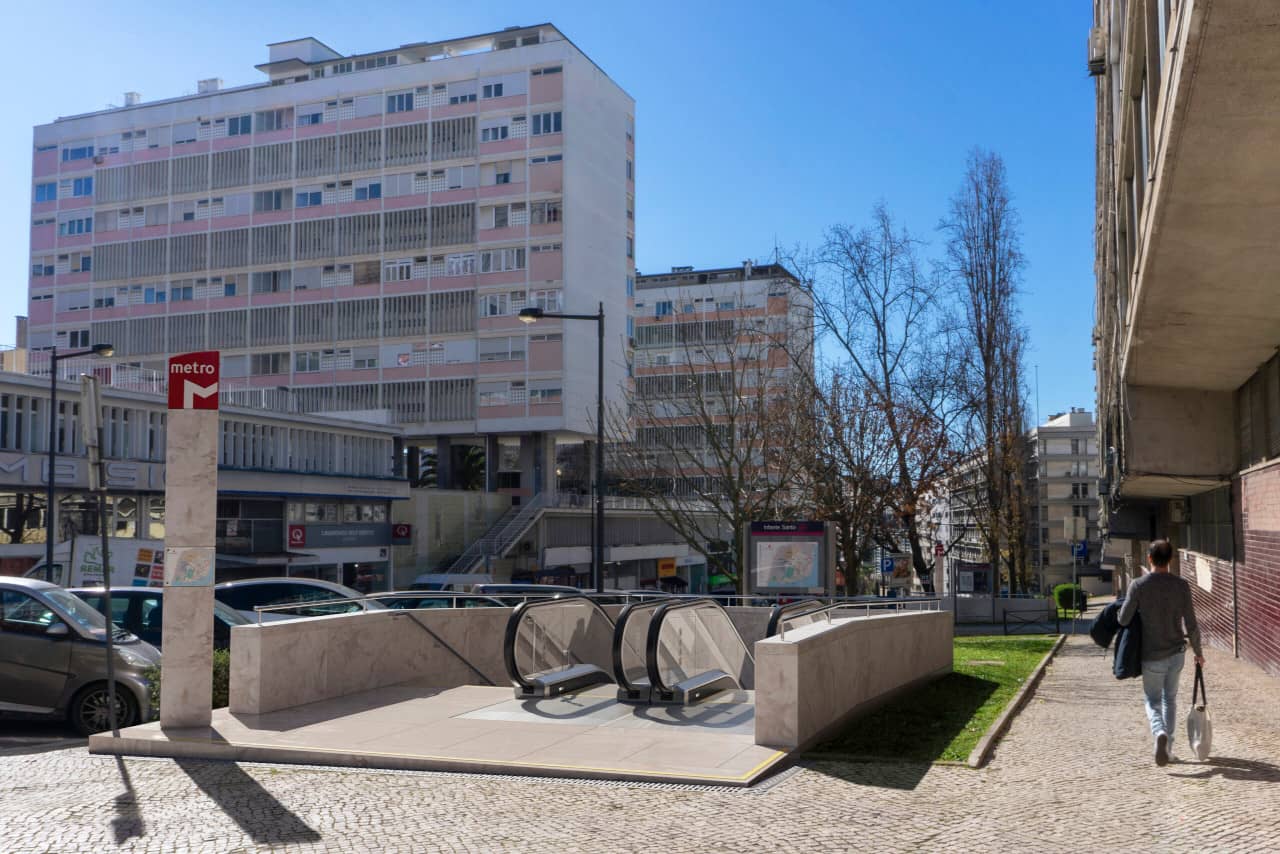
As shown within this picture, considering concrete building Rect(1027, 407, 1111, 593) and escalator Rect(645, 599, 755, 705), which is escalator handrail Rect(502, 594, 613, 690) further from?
concrete building Rect(1027, 407, 1111, 593)

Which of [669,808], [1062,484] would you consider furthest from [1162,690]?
[1062,484]

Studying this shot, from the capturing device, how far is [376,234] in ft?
208

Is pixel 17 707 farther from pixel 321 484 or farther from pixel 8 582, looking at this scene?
pixel 321 484

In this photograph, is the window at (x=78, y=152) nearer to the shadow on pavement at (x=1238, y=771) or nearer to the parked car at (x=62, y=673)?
the parked car at (x=62, y=673)

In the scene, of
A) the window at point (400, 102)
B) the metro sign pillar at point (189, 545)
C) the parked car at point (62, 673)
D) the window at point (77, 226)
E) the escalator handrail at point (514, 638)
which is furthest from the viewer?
the window at point (77, 226)

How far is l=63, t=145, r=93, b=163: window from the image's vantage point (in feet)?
224

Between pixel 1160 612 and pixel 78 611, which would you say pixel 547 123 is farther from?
pixel 1160 612

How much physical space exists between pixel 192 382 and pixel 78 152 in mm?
65658

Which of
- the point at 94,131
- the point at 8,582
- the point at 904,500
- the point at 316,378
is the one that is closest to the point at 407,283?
the point at 316,378

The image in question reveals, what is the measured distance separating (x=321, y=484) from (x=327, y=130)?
22953 millimetres

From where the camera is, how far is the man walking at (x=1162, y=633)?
9164mm

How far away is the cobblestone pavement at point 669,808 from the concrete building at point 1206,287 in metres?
4.21

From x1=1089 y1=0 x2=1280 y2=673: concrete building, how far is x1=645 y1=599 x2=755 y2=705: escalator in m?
5.90

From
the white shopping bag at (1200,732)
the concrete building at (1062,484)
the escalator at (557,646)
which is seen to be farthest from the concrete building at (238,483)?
the concrete building at (1062,484)
